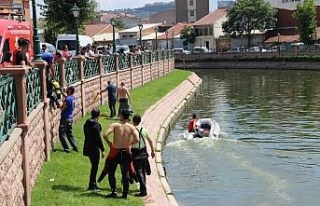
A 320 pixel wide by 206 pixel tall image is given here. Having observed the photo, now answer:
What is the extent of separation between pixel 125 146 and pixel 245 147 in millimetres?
12813

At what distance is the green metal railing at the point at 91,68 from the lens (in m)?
26.7

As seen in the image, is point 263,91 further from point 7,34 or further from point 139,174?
point 139,174

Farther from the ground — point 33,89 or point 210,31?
point 210,31

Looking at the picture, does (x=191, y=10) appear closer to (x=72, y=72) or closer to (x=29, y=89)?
(x=72, y=72)

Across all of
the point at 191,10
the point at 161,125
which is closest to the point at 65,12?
the point at 161,125

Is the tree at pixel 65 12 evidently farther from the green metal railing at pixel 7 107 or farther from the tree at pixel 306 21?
the green metal railing at pixel 7 107

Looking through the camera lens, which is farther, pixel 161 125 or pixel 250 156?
pixel 161 125

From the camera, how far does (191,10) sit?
150 meters

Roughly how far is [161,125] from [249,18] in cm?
7617

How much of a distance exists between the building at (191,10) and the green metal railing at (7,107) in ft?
453

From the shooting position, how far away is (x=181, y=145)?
1010 inches

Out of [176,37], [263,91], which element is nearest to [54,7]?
[263,91]

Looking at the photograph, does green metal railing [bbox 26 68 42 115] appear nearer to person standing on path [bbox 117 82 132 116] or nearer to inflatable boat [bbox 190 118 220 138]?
person standing on path [bbox 117 82 132 116]

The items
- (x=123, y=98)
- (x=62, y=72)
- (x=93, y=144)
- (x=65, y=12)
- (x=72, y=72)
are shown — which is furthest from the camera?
(x=65, y=12)
